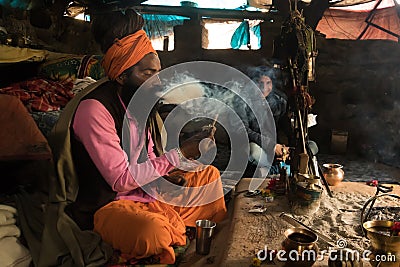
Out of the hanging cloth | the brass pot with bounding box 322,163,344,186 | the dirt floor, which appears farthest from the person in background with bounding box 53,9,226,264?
the hanging cloth

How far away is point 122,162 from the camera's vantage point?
2.26 m

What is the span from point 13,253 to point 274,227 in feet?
4.64

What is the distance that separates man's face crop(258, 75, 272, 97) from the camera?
4355 mm

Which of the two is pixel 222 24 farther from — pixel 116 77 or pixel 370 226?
pixel 370 226

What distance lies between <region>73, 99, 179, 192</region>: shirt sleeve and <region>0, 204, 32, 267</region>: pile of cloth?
0.57 m

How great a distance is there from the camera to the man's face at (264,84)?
4355mm

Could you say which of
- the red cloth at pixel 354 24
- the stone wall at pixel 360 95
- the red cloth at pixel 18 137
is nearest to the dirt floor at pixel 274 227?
the red cloth at pixel 18 137

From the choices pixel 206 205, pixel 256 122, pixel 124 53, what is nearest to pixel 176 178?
pixel 206 205

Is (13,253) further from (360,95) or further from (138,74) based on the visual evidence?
(360,95)

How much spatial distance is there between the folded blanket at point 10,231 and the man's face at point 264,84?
294 cm

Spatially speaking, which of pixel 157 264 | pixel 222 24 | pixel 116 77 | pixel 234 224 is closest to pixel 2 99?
pixel 116 77

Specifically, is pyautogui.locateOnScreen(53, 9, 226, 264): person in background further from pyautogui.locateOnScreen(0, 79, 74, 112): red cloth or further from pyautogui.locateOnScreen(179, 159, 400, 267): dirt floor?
pyautogui.locateOnScreen(0, 79, 74, 112): red cloth

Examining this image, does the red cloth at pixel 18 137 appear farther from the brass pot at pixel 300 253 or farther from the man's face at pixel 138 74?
the brass pot at pixel 300 253

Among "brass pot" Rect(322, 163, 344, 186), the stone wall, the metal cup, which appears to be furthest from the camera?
the stone wall
